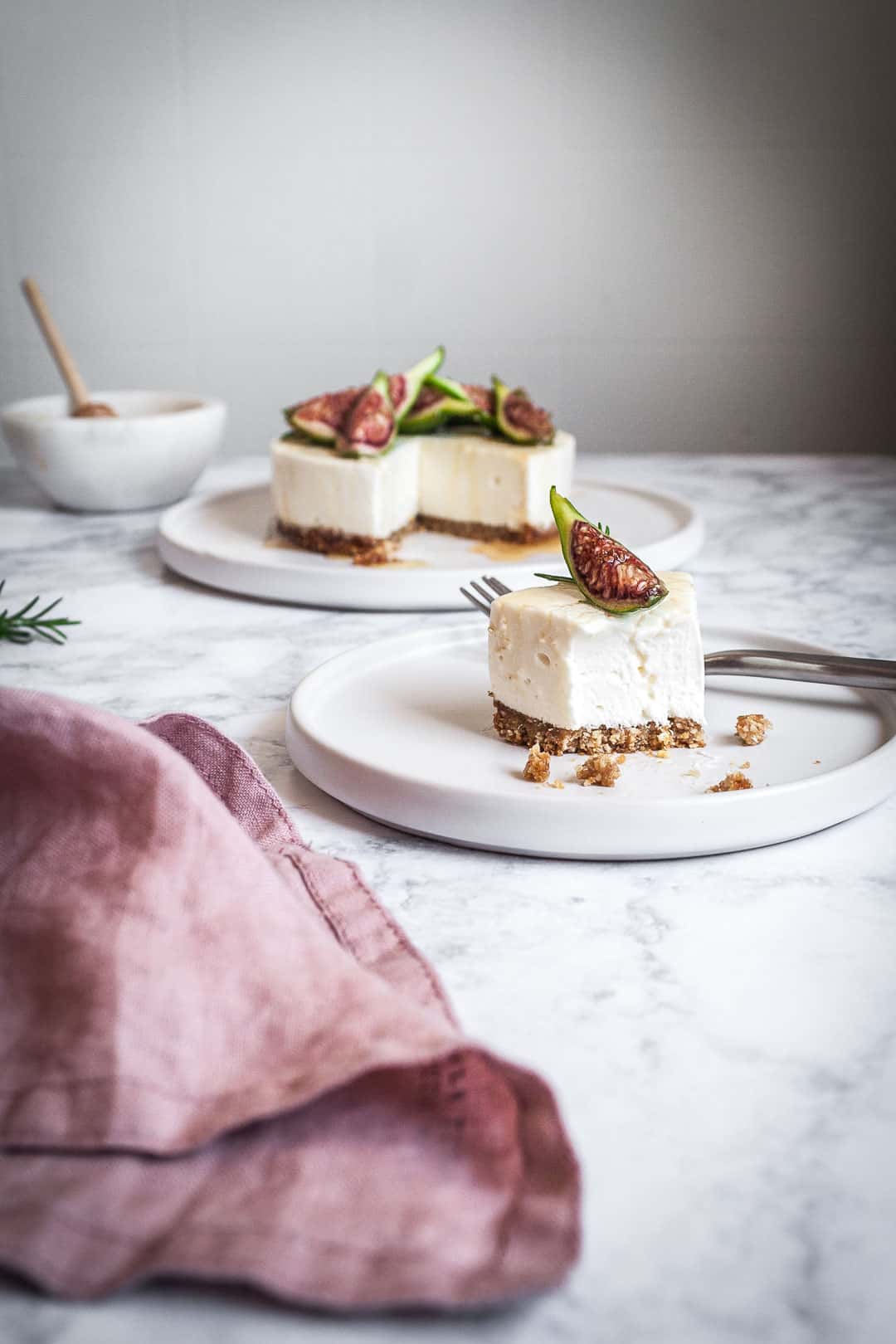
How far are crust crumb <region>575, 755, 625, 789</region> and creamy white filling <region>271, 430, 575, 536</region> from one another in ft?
3.41

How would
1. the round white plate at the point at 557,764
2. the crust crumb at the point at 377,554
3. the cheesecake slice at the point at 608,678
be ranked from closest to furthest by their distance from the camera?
the round white plate at the point at 557,764, the cheesecake slice at the point at 608,678, the crust crumb at the point at 377,554

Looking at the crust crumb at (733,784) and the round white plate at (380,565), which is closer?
the crust crumb at (733,784)

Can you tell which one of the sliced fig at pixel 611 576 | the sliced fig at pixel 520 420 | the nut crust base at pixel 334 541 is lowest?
the nut crust base at pixel 334 541

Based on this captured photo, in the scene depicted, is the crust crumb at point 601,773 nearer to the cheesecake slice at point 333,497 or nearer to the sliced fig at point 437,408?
the cheesecake slice at point 333,497

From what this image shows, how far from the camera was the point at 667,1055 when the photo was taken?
84cm

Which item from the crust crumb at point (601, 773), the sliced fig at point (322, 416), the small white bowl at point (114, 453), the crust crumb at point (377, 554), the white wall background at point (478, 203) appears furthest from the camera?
the white wall background at point (478, 203)

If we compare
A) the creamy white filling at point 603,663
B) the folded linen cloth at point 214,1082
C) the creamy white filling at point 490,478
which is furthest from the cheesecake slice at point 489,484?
the folded linen cloth at point 214,1082

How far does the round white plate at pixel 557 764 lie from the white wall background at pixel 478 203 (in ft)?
7.07

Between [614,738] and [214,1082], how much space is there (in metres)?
0.68

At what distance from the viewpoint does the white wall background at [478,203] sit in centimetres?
332

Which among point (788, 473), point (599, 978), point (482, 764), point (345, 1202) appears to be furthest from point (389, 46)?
point (345, 1202)

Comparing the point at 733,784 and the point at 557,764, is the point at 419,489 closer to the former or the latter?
the point at 557,764

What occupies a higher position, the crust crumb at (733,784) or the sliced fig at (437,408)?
the sliced fig at (437,408)

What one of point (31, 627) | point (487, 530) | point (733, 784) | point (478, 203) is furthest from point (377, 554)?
point (478, 203)
